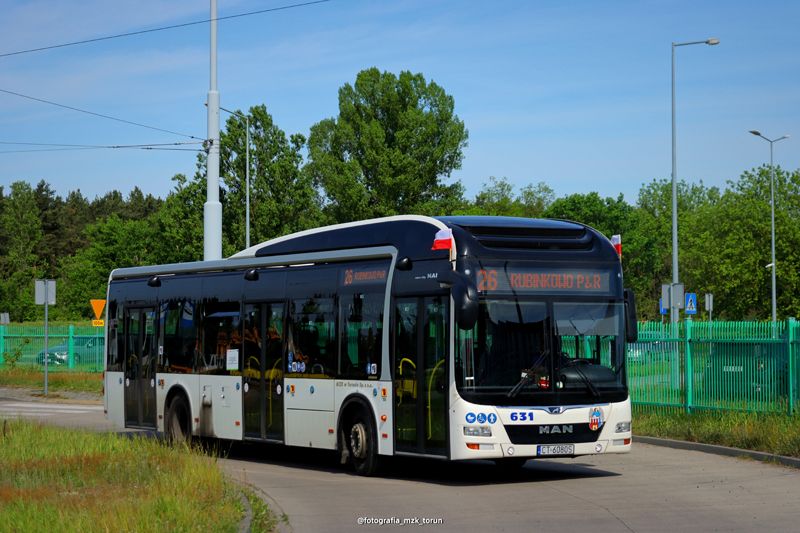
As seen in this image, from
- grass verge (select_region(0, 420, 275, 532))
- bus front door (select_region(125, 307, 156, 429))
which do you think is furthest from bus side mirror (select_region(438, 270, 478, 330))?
bus front door (select_region(125, 307, 156, 429))

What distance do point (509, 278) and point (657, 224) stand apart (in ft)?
333

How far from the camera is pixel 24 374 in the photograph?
43.8 meters

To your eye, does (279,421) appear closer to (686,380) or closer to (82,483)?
(82,483)

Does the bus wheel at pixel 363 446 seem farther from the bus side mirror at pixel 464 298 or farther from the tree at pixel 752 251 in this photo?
the tree at pixel 752 251

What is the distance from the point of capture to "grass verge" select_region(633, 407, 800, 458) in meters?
17.7

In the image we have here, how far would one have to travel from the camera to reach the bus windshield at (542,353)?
14.7 meters

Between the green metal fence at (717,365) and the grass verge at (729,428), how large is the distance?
0.98 ft

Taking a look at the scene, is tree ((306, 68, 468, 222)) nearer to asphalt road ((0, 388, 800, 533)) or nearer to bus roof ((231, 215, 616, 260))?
asphalt road ((0, 388, 800, 533))

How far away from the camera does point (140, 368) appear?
2189 centimetres

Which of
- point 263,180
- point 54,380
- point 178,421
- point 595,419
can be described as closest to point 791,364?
point 595,419

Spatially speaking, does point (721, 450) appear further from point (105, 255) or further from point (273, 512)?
point (105, 255)

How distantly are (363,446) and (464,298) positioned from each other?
307cm

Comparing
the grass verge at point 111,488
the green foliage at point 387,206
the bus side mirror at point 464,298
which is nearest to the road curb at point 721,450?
the bus side mirror at point 464,298

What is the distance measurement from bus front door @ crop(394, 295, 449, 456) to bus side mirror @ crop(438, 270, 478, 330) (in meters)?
0.51
